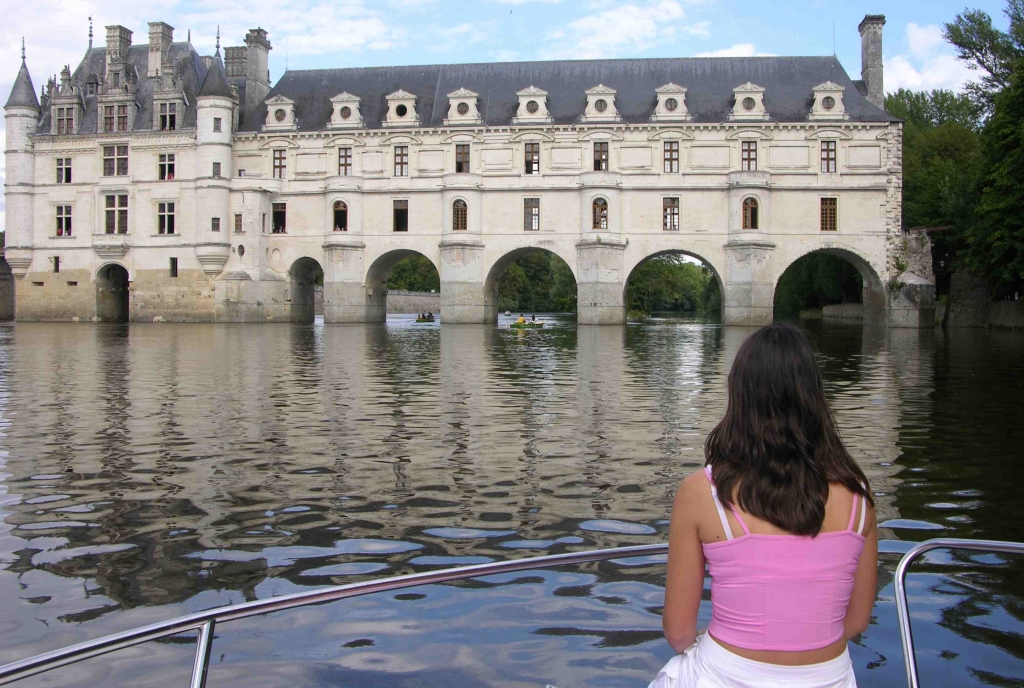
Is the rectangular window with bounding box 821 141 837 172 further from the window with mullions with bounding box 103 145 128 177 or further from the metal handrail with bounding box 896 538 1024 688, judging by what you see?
the metal handrail with bounding box 896 538 1024 688

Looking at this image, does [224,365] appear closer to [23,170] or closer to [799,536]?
[799,536]

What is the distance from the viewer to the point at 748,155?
156ft

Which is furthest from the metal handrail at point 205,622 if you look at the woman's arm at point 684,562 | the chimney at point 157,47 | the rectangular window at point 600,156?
the chimney at point 157,47

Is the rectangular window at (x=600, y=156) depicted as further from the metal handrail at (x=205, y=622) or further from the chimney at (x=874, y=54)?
the metal handrail at (x=205, y=622)

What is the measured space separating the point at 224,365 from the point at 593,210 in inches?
1176

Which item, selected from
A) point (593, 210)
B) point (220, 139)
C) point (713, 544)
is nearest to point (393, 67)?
point (220, 139)

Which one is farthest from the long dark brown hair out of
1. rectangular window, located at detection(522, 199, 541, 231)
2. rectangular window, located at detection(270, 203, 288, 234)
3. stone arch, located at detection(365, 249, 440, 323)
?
rectangular window, located at detection(270, 203, 288, 234)

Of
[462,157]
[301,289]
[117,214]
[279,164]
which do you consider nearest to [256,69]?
[279,164]

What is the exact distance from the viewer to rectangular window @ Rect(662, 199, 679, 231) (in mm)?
48094

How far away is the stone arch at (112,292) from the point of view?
53497mm

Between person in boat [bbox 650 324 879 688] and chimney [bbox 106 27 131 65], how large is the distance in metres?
57.1

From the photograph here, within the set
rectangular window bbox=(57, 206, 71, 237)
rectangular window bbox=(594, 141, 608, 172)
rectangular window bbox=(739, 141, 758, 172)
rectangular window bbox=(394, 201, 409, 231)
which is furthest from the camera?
rectangular window bbox=(57, 206, 71, 237)

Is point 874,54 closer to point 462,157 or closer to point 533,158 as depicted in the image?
point 533,158

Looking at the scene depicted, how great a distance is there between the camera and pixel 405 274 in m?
102
